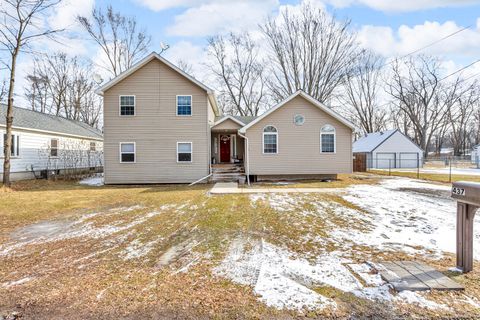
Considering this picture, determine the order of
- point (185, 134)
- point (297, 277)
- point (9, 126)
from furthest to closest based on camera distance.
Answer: point (185, 134) < point (9, 126) < point (297, 277)

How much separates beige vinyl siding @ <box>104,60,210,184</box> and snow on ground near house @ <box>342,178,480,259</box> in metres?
8.99

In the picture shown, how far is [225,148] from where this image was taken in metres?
21.4

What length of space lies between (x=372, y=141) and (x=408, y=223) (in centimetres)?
3252

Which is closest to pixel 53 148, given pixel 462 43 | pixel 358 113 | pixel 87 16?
pixel 87 16

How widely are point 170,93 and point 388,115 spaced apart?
151ft

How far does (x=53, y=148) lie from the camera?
66.1ft

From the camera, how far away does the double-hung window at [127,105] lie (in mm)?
16125

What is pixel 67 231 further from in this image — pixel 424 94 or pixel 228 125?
pixel 424 94

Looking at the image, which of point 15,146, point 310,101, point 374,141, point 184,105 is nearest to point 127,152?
point 184,105

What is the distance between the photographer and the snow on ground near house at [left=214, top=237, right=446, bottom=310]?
3475 mm

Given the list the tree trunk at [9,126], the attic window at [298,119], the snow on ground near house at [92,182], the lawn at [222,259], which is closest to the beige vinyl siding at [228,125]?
the attic window at [298,119]

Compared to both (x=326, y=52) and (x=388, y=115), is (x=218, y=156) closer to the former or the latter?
(x=326, y=52)

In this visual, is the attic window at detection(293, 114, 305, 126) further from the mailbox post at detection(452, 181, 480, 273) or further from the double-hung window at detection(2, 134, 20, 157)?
the double-hung window at detection(2, 134, 20, 157)

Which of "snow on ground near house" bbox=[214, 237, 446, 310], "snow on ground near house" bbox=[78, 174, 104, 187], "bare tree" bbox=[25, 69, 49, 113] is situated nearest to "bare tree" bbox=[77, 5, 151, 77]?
"bare tree" bbox=[25, 69, 49, 113]
